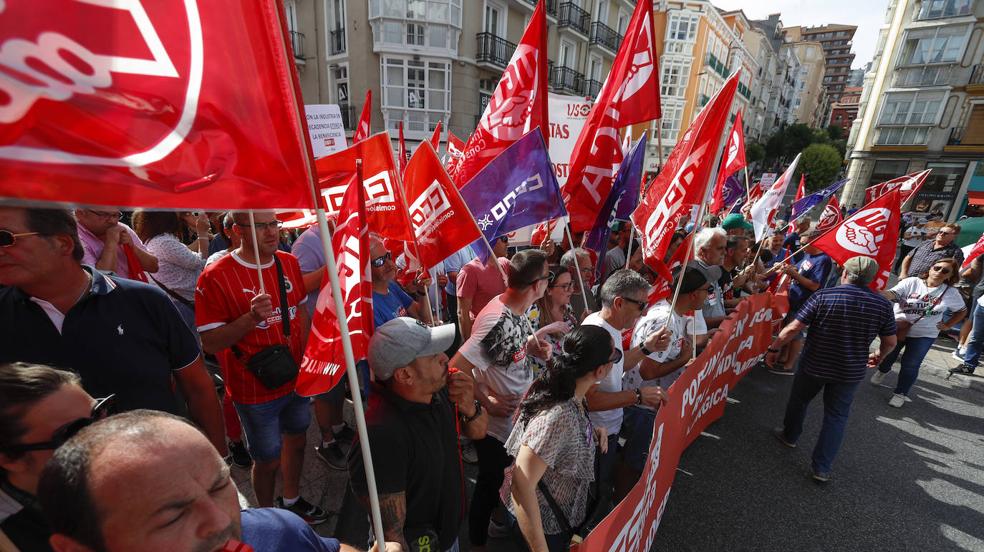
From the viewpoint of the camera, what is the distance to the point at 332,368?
1.76 meters

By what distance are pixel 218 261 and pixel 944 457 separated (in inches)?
258

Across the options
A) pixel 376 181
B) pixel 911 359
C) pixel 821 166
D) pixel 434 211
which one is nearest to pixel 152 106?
pixel 376 181

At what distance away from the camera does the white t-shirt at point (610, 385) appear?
253cm

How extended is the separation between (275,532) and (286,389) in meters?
1.56

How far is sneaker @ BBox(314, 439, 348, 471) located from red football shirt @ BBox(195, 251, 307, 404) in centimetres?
116

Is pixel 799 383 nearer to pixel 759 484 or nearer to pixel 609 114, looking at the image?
pixel 759 484

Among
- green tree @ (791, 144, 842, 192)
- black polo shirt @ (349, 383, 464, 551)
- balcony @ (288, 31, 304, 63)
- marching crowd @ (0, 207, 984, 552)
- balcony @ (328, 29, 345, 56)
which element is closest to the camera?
marching crowd @ (0, 207, 984, 552)

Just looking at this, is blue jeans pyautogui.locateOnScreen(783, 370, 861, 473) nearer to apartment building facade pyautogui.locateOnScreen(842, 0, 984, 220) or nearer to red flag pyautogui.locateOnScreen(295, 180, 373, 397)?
red flag pyautogui.locateOnScreen(295, 180, 373, 397)

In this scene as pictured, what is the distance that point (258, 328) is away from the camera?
247cm

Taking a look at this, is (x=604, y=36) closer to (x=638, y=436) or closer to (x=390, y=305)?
(x=390, y=305)

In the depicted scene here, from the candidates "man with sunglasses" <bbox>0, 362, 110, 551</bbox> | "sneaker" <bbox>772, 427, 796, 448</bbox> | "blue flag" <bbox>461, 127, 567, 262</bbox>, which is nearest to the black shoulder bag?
"man with sunglasses" <bbox>0, 362, 110, 551</bbox>

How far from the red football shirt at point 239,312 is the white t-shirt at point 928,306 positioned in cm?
671

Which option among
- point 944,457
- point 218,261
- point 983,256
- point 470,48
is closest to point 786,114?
point 470,48

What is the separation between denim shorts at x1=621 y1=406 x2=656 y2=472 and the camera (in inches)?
115
